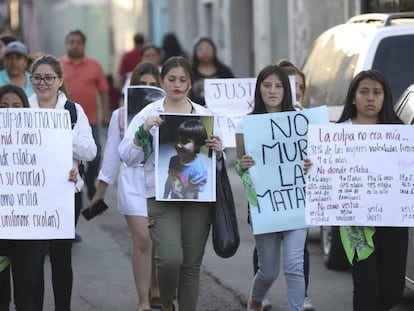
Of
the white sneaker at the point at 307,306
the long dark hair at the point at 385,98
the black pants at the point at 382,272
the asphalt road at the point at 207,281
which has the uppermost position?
the long dark hair at the point at 385,98

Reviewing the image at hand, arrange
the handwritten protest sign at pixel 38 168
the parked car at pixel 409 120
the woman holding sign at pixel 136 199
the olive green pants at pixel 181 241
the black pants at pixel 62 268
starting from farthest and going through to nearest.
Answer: the woman holding sign at pixel 136 199, the parked car at pixel 409 120, the black pants at pixel 62 268, the olive green pants at pixel 181 241, the handwritten protest sign at pixel 38 168

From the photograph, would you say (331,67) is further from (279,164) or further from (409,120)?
(279,164)

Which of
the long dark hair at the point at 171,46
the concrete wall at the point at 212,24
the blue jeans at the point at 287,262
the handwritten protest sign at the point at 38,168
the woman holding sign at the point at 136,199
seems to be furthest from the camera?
the concrete wall at the point at 212,24

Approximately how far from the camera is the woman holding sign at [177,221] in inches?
299

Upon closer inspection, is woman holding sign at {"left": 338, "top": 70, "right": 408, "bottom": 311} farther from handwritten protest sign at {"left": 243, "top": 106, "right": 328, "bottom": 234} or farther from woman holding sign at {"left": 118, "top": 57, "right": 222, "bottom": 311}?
woman holding sign at {"left": 118, "top": 57, "right": 222, "bottom": 311}

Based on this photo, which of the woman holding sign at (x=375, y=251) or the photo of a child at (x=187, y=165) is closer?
the woman holding sign at (x=375, y=251)

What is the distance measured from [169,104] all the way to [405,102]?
1854 millimetres

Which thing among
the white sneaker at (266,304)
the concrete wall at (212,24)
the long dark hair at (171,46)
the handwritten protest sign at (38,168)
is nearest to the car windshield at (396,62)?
the white sneaker at (266,304)

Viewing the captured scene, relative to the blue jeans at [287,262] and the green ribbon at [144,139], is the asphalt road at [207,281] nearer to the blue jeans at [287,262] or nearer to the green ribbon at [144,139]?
the blue jeans at [287,262]

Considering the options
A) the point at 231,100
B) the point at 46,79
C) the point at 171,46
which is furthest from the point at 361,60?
the point at 171,46

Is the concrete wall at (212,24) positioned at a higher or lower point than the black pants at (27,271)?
higher

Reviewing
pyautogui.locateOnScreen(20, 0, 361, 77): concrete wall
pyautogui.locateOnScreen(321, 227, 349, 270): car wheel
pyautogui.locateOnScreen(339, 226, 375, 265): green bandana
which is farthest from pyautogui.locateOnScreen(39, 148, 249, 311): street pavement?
pyautogui.locateOnScreen(20, 0, 361, 77): concrete wall

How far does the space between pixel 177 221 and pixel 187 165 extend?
0.34 meters

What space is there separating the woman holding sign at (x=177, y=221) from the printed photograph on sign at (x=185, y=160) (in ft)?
0.23
